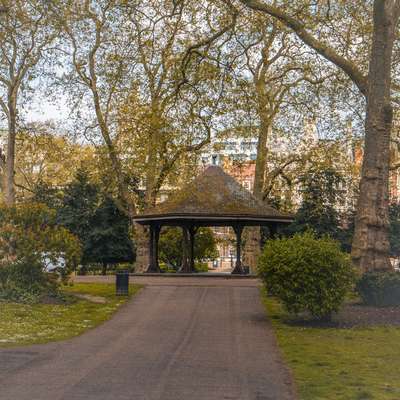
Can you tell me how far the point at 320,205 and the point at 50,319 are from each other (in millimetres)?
32543

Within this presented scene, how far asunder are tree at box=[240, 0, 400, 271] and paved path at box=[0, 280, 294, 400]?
420 cm

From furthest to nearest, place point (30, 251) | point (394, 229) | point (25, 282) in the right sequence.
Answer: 1. point (394, 229)
2. point (25, 282)
3. point (30, 251)

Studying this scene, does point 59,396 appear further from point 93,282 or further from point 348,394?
point 93,282

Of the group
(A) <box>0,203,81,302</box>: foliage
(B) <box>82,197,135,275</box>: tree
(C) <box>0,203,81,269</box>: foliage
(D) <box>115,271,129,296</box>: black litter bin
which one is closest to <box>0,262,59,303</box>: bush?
(A) <box>0,203,81,302</box>: foliage

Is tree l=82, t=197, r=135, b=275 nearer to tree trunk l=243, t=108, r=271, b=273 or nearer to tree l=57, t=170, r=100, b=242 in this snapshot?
tree l=57, t=170, r=100, b=242

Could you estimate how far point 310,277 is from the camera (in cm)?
1764

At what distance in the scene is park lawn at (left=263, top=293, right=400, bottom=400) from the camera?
977 centimetres

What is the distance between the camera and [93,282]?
31016 mm

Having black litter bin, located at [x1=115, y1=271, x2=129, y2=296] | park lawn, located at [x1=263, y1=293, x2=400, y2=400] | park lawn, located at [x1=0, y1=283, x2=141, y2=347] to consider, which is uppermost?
black litter bin, located at [x1=115, y1=271, x2=129, y2=296]

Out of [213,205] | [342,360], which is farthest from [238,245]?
[342,360]

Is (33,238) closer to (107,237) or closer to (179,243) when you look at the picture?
(179,243)

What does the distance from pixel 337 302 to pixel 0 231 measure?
455 inches

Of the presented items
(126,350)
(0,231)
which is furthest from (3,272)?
(126,350)

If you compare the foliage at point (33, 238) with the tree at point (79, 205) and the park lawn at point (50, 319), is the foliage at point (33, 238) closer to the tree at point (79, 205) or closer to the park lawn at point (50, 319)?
the park lawn at point (50, 319)
